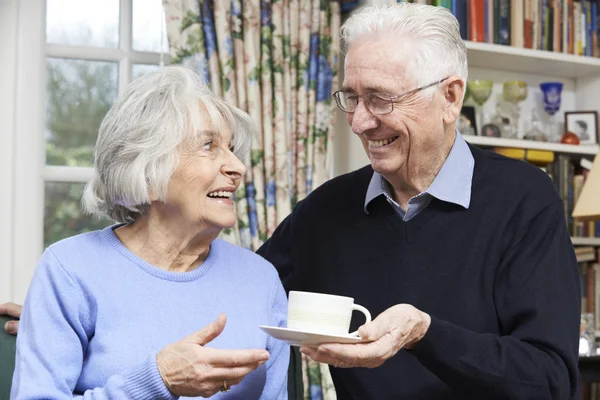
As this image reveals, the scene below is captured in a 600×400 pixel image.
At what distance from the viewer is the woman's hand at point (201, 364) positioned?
1418mm

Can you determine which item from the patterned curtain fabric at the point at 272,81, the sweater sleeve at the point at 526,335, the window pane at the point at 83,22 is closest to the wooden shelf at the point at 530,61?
the patterned curtain fabric at the point at 272,81

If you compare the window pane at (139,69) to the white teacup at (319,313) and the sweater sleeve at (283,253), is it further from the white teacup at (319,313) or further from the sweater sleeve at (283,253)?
the white teacup at (319,313)

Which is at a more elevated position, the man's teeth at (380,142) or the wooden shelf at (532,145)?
the wooden shelf at (532,145)

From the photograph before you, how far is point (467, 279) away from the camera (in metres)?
1.80

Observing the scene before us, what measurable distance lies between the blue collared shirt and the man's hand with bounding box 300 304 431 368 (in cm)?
42

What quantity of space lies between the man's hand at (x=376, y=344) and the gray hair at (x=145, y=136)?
1.50 feet

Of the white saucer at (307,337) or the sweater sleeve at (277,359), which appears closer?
the white saucer at (307,337)

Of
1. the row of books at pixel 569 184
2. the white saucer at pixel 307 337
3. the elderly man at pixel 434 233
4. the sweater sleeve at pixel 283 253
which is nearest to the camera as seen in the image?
the white saucer at pixel 307 337

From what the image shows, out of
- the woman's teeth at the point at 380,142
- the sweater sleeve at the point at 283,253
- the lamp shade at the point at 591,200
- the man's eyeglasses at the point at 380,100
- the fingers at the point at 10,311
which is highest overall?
the man's eyeglasses at the point at 380,100

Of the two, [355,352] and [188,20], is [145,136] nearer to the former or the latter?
[355,352]

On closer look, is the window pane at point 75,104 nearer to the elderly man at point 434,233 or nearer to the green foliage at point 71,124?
the green foliage at point 71,124

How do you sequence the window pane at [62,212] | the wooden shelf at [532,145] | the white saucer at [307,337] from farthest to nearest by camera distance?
the wooden shelf at [532,145]
the window pane at [62,212]
the white saucer at [307,337]

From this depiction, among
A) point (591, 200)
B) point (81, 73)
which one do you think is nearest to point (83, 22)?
point (81, 73)

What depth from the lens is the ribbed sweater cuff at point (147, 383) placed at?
1.46 metres
